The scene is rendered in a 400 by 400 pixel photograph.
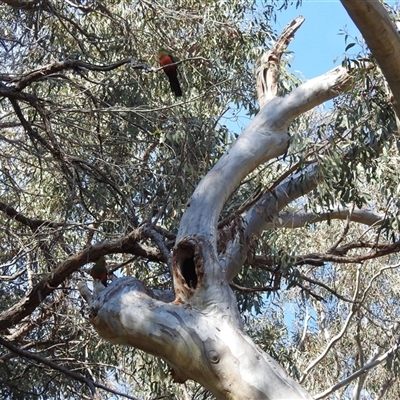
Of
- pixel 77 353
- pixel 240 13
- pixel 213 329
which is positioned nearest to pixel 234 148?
pixel 213 329

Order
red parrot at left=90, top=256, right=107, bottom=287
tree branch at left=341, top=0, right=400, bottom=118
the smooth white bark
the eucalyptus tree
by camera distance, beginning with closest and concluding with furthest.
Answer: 1. tree branch at left=341, top=0, right=400, bottom=118
2. the smooth white bark
3. the eucalyptus tree
4. red parrot at left=90, top=256, right=107, bottom=287

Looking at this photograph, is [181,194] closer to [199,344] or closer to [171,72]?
[171,72]

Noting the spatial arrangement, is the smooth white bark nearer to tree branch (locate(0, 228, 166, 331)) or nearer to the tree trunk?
the tree trunk

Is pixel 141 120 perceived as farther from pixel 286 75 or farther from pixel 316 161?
pixel 316 161

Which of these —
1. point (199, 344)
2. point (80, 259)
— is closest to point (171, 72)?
point (80, 259)

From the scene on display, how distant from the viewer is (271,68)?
14.1ft

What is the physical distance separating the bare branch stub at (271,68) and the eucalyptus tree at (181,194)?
0.01 metres

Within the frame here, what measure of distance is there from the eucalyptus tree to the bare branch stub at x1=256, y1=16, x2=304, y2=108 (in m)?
0.01

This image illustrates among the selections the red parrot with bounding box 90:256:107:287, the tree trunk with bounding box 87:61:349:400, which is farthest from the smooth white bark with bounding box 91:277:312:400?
the red parrot with bounding box 90:256:107:287

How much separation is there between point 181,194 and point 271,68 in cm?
134

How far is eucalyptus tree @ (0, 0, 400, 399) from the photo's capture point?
3090 millimetres

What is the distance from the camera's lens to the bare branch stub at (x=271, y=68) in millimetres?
4172

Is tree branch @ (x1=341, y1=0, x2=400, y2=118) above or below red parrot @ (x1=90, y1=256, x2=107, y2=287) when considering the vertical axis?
below

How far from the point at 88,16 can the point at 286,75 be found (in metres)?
1.82
